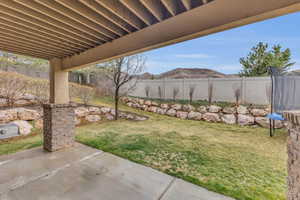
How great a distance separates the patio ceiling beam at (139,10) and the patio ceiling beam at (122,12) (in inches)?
5.1

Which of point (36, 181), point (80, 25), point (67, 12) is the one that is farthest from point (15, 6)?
point (36, 181)

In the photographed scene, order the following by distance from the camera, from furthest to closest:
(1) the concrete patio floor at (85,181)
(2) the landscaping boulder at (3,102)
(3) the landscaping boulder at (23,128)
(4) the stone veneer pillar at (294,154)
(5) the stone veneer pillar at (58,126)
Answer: (2) the landscaping boulder at (3,102) < (3) the landscaping boulder at (23,128) < (5) the stone veneer pillar at (58,126) < (1) the concrete patio floor at (85,181) < (4) the stone veneer pillar at (294,154)

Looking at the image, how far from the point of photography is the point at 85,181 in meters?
2.10

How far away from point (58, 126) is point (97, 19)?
2607mm

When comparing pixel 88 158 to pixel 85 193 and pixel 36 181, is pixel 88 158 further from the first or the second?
pixel 85 193

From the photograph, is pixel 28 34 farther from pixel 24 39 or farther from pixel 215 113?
pixel 215 113

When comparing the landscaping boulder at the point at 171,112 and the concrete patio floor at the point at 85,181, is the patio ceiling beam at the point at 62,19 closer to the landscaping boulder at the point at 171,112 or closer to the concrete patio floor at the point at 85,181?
the concrete patio floor at the point at 85,181

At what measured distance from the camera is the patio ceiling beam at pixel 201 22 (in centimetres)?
120

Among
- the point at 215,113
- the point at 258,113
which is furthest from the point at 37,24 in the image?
the point at 258,113

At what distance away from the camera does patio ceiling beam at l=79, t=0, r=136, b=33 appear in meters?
1.62

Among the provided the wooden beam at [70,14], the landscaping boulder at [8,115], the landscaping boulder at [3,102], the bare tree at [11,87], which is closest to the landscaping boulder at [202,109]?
the wooden beam at [70,14]

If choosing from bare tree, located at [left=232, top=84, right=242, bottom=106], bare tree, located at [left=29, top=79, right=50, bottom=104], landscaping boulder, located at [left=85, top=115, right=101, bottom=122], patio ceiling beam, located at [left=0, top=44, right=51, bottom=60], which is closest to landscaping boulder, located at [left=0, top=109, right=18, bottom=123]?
bare tree, located at [left=29, top=79, right=50, bottom=104]

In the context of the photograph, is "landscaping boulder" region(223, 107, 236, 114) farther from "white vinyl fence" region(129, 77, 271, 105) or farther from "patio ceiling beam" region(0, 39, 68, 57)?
"patio ceiling beam" region(0, 39, 68, 57)

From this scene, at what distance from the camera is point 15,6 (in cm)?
163
